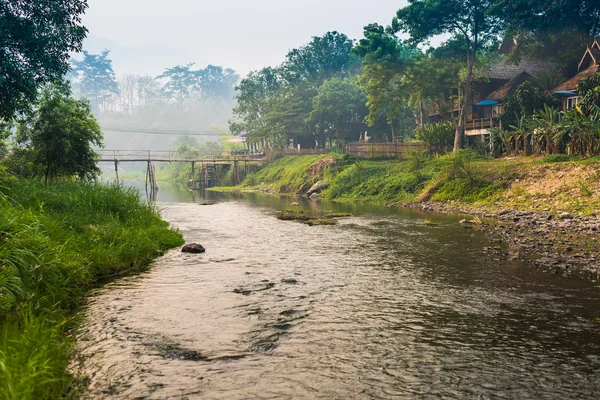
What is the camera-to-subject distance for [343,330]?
8.55 m

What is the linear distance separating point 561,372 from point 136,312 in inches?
283

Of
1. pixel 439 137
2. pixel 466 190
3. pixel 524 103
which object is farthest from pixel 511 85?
pixel 466 190

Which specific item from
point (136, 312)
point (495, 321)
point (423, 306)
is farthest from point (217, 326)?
point (495, 321)

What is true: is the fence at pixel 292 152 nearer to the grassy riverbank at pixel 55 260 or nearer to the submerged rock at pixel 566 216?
the submerged rock at pixel 566 216

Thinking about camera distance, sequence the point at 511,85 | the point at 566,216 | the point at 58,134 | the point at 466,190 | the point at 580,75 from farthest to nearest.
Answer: the point at 511,85 → the point at 580,75 → the point at 466,190 → the point at 58,134 → the point at 566,216

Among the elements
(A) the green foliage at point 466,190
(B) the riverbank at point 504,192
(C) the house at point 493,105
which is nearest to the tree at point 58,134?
(B) the riverbank at point 504,192

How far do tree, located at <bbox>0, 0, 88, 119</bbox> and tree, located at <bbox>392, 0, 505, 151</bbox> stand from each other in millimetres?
27974

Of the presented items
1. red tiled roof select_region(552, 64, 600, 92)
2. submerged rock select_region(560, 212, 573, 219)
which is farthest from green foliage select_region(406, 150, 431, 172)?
submerged rock select_region(560, 212, 573, 219)

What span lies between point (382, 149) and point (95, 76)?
109 meters

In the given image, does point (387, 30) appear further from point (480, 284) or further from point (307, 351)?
point (307, 351)

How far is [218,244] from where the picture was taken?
17.7m

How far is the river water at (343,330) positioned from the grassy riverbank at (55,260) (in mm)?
547

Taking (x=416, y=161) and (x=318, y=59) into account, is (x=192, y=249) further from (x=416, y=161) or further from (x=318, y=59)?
(x=318, y=59)

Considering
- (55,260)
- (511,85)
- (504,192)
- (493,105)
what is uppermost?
(511,85)
